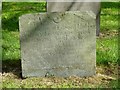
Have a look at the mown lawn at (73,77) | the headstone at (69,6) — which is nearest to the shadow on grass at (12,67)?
the mown lawn at (73,77)

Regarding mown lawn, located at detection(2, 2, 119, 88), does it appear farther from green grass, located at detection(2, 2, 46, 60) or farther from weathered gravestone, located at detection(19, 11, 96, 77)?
weathered gravestone, located at detection(19, 11, 96, 77)

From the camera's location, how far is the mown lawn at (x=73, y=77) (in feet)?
20.2

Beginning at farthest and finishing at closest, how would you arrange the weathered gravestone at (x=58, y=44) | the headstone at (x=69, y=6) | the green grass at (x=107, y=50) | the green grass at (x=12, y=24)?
the headstone at (x=69, y=6), the green grass at (x=12, y=24), the green grass at (x=107, y=50), the weathered gravestone at (x=58, y=44)

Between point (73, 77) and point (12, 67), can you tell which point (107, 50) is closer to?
point (73, 77)

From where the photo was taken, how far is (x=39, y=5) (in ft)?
46.5

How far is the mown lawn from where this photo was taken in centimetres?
616

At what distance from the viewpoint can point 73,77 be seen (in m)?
6.39

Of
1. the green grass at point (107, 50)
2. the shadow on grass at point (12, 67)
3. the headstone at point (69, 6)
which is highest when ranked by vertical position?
the headstone at point (69, 6)

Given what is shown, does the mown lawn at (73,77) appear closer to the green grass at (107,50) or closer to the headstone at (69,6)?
the green grass at (107,50)

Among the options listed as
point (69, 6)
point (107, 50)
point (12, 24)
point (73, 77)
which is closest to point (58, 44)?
point (73, 77)

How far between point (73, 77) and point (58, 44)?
572mm

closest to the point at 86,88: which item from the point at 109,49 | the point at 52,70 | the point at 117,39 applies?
the point at 52,70

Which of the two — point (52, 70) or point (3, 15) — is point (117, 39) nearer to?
point (52, 70)

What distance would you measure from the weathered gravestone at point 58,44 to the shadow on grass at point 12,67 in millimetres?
381
